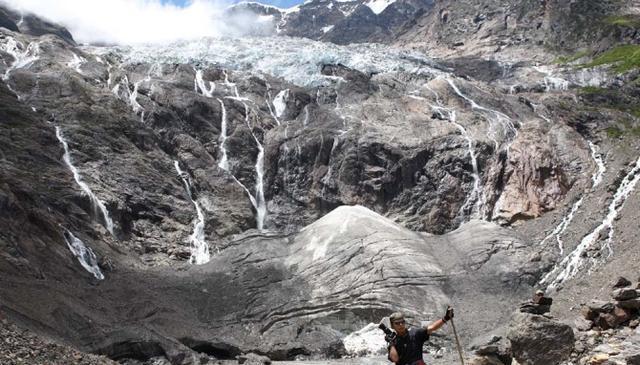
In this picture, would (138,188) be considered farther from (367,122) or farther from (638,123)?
(638,123)

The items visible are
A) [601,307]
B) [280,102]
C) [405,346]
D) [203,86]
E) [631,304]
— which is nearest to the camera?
[405,346]

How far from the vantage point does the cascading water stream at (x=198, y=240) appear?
56.7 metres

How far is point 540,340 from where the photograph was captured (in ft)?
68.5

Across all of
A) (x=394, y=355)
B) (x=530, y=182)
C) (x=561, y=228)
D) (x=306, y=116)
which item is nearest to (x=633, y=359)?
(x=394, y=355)

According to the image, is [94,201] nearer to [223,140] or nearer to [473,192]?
[223,140]

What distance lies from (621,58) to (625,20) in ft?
108

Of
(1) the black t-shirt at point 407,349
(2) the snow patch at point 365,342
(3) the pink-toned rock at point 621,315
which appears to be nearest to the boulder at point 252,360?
(2) the snow patch at point 365,342

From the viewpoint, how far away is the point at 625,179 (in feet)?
161

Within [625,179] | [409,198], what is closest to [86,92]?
[409,198]

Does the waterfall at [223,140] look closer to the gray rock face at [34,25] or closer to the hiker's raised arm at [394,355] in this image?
the hiker's raised arm at [394,355]

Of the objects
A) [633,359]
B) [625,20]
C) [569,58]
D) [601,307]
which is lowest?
[569,58]

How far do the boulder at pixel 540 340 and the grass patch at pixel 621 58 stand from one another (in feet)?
409

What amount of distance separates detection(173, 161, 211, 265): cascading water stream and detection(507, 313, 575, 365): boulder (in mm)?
37117

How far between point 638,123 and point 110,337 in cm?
7710
